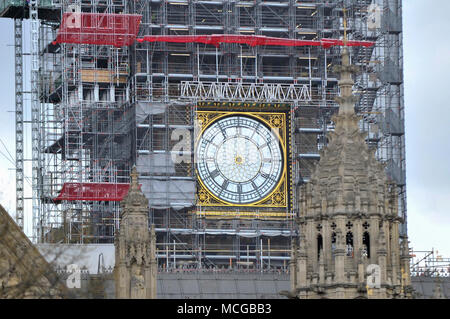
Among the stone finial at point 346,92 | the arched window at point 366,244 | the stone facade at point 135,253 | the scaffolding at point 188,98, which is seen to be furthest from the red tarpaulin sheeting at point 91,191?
the stone facade at point 135,253

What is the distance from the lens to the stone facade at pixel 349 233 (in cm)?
8862

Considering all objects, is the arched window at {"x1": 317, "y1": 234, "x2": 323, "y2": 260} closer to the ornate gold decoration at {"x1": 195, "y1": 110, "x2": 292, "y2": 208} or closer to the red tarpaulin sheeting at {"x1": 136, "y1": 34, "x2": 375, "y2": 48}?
the red tarpaulin sheeting at {"x1": 136, "y1": 34, "x2": 375, "y2": 48}

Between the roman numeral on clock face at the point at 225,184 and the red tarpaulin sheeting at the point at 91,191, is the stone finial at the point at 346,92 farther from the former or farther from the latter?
the roman numeral on clock face at the point at 225,184

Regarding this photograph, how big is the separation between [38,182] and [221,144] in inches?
437

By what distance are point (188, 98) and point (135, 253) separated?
46206 millimetres

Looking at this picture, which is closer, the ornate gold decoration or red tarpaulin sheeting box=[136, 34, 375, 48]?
red tarpaulin sheeting box=[136, 34, 375, 48]

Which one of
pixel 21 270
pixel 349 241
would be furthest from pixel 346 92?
pixel 21 270

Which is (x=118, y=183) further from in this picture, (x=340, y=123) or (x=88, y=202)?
(x=340, y=123)

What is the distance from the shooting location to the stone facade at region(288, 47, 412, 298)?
88625 millimetres

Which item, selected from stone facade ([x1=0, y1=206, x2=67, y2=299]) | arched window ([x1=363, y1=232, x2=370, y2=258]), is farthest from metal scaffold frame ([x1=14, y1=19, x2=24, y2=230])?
stone facade ([x1=0, y1=206, x2=67, y2=299])

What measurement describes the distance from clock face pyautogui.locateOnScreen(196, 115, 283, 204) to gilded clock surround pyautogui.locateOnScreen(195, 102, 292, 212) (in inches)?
9.7

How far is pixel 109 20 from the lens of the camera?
428ft

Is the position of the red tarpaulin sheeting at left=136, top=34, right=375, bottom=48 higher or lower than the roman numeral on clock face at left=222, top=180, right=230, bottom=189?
higher
